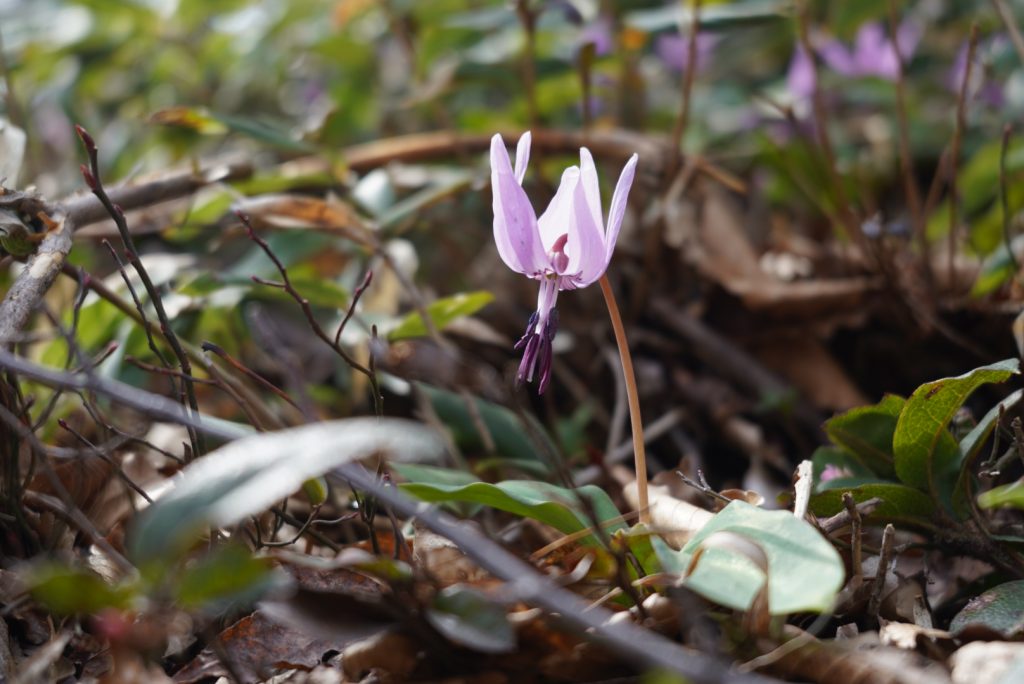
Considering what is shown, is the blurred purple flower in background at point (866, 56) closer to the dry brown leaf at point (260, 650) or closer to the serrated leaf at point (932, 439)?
the serrated leaf at point (932, 439)

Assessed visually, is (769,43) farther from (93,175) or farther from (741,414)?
(93,175)

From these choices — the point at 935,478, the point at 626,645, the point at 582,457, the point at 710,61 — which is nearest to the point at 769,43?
the point at 710,61

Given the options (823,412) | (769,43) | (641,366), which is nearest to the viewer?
(823,412)

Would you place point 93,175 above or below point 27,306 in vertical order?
above

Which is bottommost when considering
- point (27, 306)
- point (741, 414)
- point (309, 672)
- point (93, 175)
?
point (741, 414)

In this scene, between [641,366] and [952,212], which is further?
[641,366]

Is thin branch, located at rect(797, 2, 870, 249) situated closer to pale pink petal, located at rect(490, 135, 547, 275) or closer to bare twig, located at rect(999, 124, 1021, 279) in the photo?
bare twig, located at rect(999, 124, 1021, 279)

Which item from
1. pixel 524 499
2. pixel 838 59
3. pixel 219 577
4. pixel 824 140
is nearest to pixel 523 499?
pixel 524 499
